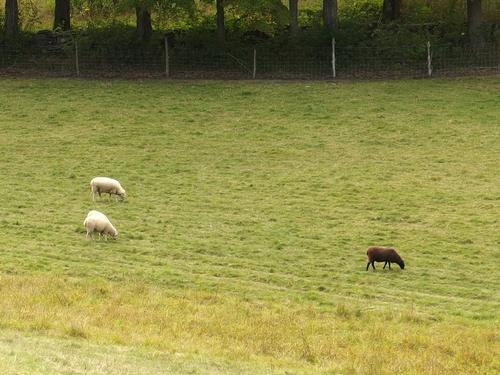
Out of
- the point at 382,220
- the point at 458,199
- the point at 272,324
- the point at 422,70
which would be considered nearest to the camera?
the point at 272,324

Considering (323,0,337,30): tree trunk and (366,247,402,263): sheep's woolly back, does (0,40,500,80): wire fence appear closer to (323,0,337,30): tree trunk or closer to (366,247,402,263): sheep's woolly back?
(323,0,337,30): tree trunk

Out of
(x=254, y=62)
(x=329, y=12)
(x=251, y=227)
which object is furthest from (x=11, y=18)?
(x=251, y=227)

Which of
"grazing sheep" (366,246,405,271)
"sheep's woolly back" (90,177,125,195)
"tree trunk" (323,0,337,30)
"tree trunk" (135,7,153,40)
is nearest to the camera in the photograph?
"grazing sheep" (366,246,405,271)

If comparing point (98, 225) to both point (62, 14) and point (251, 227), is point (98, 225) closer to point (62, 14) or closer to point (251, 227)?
point (251, 227)

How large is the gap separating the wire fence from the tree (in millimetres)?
4478

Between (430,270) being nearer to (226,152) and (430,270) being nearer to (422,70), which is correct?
(226,152)

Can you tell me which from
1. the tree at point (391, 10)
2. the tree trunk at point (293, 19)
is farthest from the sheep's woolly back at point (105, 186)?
the tree at point (391, 10)

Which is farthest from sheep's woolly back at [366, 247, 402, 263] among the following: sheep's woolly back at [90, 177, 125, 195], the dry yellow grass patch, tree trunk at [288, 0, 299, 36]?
tree trunk at [288, 0, 299, 36]

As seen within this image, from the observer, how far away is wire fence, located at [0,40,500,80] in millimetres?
48188

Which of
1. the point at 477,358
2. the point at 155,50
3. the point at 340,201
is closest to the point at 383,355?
the point at 477,358

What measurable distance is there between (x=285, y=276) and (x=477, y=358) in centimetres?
623

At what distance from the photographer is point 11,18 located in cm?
5228

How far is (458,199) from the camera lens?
30.1m

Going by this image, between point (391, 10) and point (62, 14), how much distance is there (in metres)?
17.3
